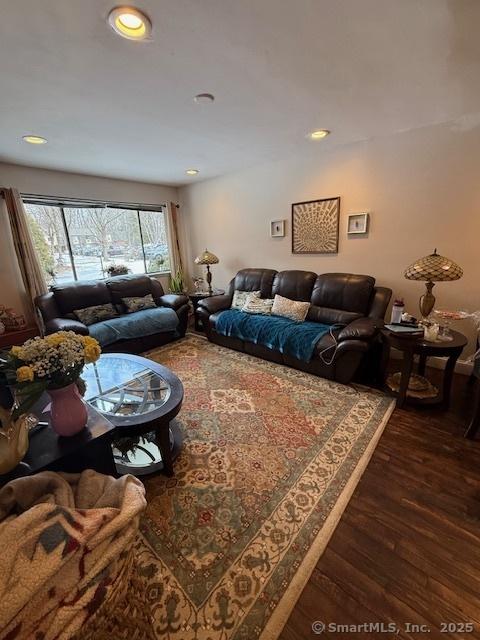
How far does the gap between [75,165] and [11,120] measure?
1.36 metres

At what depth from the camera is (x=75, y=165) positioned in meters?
3.41

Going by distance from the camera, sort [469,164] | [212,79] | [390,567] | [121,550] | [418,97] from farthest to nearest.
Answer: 1. [469,164]
2. [418,97]
3. [212,79]
4. [390,567]
5. [121,550]

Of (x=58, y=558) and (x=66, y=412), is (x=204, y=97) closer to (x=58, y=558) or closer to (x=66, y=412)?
(x=66, y=412)

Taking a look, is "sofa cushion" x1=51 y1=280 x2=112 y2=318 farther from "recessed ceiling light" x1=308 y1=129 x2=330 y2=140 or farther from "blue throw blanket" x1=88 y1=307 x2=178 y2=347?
"recessed ceiling light" x1=308 y1=129 x2=330 y2=140

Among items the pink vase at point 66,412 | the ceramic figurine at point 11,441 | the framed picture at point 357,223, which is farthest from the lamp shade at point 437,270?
the ceramic figurine at point 11,441

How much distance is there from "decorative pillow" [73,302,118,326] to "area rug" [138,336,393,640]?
177cm

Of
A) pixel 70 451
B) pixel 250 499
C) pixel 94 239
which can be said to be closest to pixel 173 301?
pixel 94 239

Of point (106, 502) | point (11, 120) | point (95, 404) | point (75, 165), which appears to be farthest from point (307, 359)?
point (75, 165)

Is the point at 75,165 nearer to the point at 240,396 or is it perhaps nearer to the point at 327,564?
the point at 240,396

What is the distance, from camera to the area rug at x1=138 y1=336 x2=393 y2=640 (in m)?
1.12

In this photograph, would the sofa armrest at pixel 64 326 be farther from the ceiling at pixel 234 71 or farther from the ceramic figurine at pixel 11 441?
the ceramic figurine at pixel 11 441

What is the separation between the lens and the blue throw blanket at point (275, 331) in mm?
2809

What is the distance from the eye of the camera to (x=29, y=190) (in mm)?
3396

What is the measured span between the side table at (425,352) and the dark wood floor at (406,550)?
427 mm
